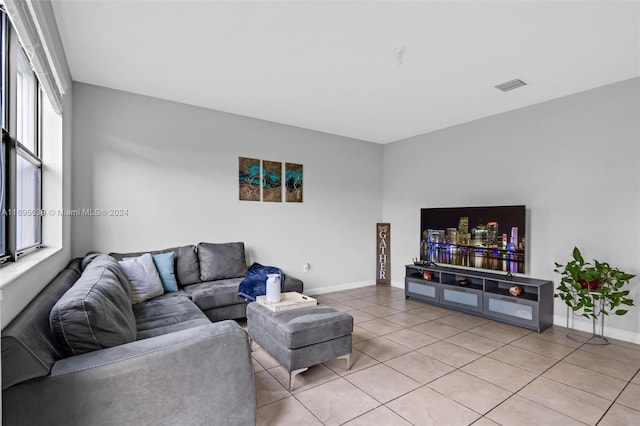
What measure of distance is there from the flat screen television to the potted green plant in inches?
22.0

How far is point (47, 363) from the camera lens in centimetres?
124

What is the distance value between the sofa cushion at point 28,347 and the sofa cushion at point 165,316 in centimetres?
67

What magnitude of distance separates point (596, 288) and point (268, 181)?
393 cm

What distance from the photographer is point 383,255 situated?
5742 millimetres

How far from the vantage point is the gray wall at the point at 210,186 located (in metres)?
Result: 3.47

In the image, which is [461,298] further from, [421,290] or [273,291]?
[273,291]

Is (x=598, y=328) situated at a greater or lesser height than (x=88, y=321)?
lesser

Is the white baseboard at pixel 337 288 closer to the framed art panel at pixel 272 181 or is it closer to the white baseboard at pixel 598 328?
the framed art panel at pixel 272 181

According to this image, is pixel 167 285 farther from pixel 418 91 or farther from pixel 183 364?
pixel 418 91

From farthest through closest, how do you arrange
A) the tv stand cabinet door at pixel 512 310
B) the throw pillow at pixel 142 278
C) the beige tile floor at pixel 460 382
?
the tv stand cabinet door at pixel 512 310 → the throw pillow at pixel 142 278 → the beige tile floor at pixel 460 382

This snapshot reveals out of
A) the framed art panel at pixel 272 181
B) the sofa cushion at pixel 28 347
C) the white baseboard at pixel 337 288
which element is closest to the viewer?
the sofa cushion at pixel 28 347

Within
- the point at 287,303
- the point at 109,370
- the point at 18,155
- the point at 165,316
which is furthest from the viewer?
the point at 287,303

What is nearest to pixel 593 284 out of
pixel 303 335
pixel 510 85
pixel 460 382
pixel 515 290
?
pixel 515 290

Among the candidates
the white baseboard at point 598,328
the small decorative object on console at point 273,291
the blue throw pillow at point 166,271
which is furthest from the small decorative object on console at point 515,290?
the blue throw pillow at point 166,271
